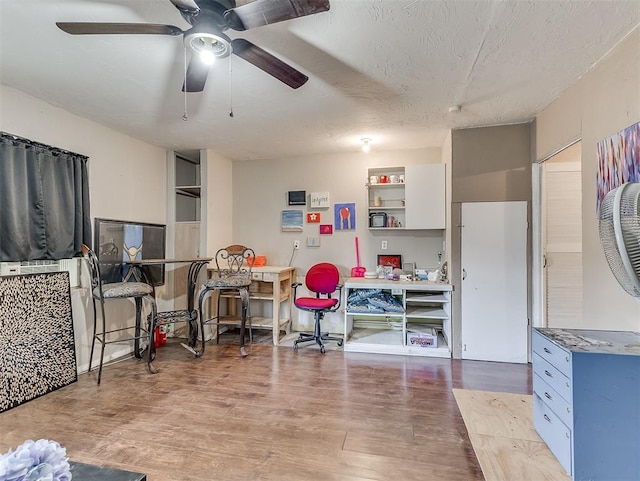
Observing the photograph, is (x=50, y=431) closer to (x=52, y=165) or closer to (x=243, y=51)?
(x=52, y=165)

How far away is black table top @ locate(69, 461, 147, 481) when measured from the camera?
1133 millimetres

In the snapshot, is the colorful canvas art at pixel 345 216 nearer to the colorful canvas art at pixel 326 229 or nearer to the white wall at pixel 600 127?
the colorful canvas art at pixel 326 229

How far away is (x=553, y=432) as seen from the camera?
1.69 metres

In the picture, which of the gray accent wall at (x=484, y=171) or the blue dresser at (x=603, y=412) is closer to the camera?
the blue dresser at (x=603, y=412)

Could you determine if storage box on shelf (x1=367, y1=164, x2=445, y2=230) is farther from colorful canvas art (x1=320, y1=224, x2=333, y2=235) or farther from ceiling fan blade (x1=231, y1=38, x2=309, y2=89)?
ceiling fan blade (x1=231, y1=38, x2=309, y2=89)

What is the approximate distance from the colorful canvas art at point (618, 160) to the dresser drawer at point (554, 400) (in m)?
1.26

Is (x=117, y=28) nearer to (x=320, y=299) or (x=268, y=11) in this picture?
(x=268, y=11)

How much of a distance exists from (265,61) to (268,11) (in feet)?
1.34

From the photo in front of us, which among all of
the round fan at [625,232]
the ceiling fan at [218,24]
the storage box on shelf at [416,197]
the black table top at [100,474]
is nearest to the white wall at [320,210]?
the storage box on shelf at [416,197]

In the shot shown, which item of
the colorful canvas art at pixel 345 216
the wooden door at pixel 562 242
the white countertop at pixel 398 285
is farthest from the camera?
the colorful canvas art at pixel 345 216

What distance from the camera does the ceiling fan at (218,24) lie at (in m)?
1.45

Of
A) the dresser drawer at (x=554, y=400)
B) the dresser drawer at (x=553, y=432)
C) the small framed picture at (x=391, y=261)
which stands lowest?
the dresser drawer at (x=553, y=432)

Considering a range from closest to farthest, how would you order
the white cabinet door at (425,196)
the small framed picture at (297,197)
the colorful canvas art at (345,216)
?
the white cabinet door at (425,196)
the colorful canvas art at (345,216)
the small framed picture at (297,197)

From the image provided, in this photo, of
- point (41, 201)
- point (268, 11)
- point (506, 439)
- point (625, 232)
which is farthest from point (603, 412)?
point (41, 201)
